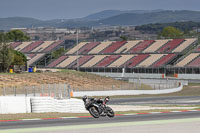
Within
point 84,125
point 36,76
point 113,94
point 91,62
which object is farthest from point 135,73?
point 84,125

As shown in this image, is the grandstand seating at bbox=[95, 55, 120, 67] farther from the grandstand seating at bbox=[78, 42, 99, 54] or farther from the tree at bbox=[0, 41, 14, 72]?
the tree at bbox=[0, 41, 14, 72]

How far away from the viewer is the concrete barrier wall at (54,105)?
31.8 meters

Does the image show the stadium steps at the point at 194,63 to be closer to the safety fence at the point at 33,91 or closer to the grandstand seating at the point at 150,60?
the grandstand seating at the point at 150,60

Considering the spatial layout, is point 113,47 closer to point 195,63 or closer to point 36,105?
point 195,63

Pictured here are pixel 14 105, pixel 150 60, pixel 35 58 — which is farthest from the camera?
pixel 35 58

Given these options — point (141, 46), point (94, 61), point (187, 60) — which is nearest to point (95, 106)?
point (187, 60)

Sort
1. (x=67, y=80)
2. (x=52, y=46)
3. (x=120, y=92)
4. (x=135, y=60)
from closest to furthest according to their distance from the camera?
(x=120, y=92) → (x=67, y=80) → (x=135, y=60) → (x=52, y=46)

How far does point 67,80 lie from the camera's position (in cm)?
8119

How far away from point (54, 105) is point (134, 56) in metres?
85.3

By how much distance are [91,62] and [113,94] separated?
53343 mm

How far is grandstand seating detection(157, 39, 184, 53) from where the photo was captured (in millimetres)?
115250

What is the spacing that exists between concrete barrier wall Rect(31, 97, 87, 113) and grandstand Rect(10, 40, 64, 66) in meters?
101

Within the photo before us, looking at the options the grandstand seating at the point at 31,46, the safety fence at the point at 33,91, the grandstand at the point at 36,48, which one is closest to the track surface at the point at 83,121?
the safety fence at the point at 33,91

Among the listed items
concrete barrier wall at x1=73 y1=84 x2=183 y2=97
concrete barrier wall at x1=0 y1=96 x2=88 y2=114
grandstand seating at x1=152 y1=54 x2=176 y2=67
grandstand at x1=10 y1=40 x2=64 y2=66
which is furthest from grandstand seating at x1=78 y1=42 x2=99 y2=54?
concrete barrier wall at x1=0 y1=96 x2=88 y2=114
